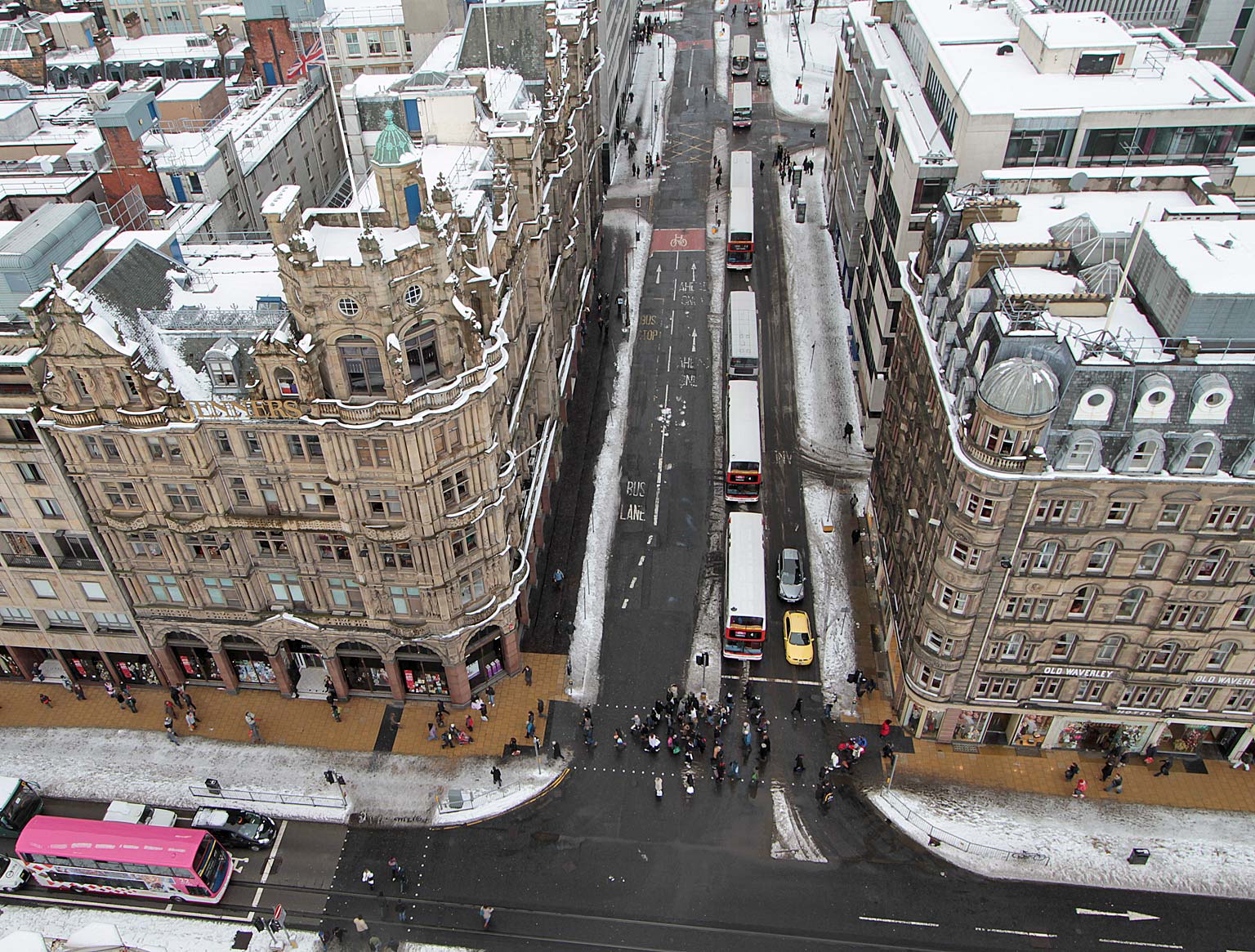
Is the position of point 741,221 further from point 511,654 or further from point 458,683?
point 458,683

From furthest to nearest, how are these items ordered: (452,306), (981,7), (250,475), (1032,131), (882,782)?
(981,7) → (1032,131) → (882,782) → (250,475) → (452,306)

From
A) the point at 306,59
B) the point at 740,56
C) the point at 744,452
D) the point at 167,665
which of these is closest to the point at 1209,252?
the point at 744,452

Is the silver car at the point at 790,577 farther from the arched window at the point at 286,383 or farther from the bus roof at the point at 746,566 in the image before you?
the arched window at the point at 286,383

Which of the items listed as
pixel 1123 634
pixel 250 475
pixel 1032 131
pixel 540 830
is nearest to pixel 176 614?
pixel 250 475

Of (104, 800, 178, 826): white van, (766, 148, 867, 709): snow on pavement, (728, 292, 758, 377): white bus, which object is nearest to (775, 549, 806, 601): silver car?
(766, 148, 867, 709): snow on pavement

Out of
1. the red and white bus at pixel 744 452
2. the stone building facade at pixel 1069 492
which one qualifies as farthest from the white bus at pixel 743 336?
the stone building facade at pixel 1069 492

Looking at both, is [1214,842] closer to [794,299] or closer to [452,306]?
[452,306]
